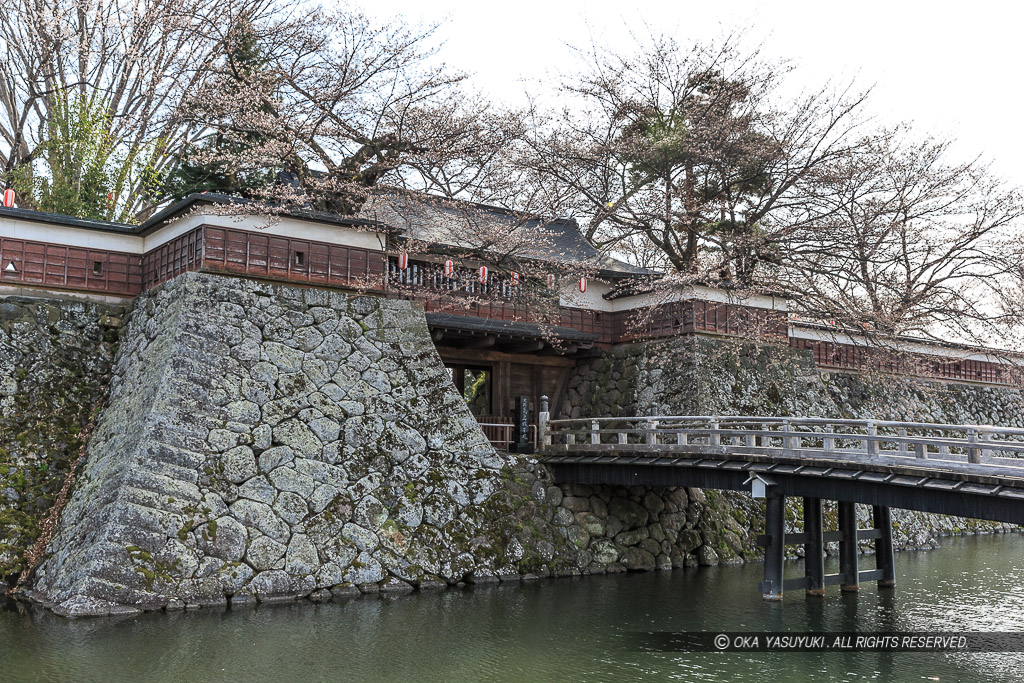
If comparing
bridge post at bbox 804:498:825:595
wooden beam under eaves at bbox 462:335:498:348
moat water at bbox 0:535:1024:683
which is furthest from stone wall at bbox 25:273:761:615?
bridge post at bbox 804:498:825:595

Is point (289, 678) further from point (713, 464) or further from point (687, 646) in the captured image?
point (713, 464)

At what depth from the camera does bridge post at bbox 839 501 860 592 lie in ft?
Result: 51.9

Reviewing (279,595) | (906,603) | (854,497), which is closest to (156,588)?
(279,595)

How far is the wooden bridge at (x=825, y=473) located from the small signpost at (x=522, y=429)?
332 millimetres

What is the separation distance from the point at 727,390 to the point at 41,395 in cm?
1455

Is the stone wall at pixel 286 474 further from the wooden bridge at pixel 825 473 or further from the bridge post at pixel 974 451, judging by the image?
the bridge post at pixel 974 451

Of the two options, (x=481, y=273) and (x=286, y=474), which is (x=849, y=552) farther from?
(x=286, y=474)

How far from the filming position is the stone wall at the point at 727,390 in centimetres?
2028

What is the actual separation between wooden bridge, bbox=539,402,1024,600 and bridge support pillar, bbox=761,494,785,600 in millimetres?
17

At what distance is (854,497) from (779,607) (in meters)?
2.34

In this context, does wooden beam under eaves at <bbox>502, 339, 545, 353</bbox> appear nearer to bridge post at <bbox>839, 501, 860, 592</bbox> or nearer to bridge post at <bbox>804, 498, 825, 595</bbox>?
bridge post at <bbox>804, 498, 825, 595</bbox>

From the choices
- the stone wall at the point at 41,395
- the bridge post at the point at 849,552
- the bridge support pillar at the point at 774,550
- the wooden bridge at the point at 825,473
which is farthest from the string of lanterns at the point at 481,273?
the bridge post at the point at 849,552

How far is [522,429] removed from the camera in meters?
18.9

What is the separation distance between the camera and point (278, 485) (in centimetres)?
1456
